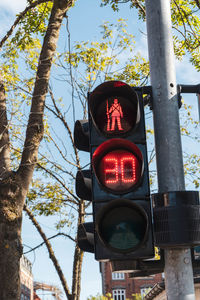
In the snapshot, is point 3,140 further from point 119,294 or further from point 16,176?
point 119,294

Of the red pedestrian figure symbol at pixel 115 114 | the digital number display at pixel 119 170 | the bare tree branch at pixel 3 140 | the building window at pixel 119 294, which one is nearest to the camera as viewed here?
the digital number display at pixel 119 170

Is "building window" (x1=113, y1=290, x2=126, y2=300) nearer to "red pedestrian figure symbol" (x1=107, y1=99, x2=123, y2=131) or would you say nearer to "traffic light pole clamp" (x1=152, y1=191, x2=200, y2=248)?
"red pedestrian figure symbol" (x1=107, y1=99, x2=123, y2=131)

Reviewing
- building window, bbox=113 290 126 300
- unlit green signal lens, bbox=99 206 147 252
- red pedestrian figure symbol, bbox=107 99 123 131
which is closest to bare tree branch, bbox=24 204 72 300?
red pedestrian figure symbol, bbox=107 99 123 131

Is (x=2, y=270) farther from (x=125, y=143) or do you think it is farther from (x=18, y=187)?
(x=125, y=143)

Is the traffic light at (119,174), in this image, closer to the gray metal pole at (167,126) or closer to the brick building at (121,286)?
the gray metal pole at (167,126)

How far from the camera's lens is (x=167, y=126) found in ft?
11.2

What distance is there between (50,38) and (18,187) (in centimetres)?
349

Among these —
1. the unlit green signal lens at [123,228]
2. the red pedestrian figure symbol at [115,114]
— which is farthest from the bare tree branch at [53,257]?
the unlit green signal lens at [123,228]

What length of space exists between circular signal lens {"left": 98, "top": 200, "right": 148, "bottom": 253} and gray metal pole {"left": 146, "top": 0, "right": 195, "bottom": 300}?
0.28 metres

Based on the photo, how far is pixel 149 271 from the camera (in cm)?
332

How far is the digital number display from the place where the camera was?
10.5ft

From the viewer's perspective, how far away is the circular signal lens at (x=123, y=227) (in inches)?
121

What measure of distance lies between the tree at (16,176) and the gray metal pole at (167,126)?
444cm

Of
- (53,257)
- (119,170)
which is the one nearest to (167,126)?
(119,170)
